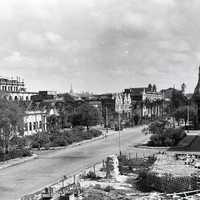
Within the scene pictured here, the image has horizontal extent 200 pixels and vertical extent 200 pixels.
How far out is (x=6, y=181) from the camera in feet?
106

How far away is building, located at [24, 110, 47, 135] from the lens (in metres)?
73.4

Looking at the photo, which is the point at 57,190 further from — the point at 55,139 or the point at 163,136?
the point at 55,139

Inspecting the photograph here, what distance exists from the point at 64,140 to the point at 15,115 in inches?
497

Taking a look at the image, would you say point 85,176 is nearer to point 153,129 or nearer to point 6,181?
point 6,181

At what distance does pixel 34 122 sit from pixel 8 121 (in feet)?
107

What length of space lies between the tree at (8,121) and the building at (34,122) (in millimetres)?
24491

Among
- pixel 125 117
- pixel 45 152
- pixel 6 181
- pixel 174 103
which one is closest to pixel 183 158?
pixel 6 181

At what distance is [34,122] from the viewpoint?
77.1m

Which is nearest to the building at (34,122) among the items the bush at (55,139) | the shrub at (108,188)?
the bush at (55,139)

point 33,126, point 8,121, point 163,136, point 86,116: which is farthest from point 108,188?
point 86,116

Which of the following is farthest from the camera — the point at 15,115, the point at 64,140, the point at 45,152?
the point at 64,140

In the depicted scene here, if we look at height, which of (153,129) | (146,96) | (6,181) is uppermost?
(146,96)

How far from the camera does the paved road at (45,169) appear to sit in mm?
29750

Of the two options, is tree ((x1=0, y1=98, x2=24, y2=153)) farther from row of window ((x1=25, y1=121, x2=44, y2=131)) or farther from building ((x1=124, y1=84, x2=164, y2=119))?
building ((x1=124, y1=84, x2=164, y2=119))
